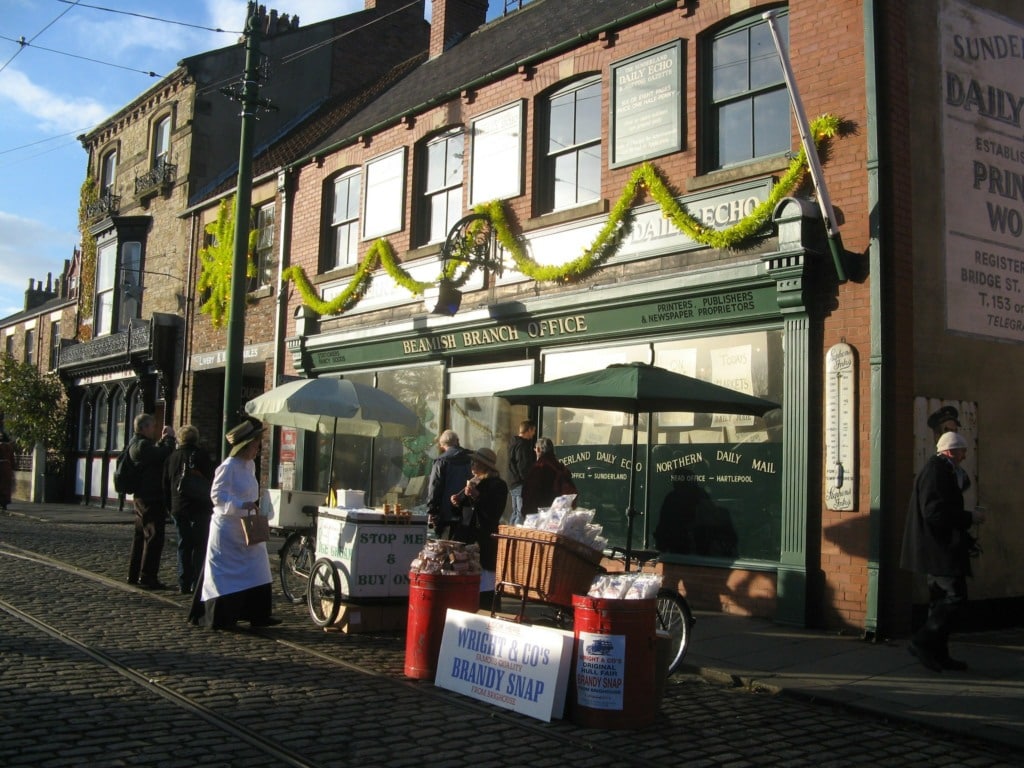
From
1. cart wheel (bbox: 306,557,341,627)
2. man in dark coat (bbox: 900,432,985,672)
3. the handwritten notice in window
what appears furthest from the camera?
the handwritten notice in window

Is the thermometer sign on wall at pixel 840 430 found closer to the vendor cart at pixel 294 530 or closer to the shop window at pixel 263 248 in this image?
the vendor cart at pixel 294 530

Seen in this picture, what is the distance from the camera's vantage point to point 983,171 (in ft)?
34.4

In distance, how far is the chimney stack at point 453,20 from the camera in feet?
64.1

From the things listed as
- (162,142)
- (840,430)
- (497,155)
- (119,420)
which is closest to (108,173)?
(162,142)

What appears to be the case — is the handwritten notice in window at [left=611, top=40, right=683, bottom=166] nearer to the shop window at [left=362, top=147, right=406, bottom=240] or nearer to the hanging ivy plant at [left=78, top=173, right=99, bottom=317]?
the shop window at [left=362, top=147, right=406, bottom=240]

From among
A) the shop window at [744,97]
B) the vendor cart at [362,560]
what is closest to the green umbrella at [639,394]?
the vendor cart at [362,560]

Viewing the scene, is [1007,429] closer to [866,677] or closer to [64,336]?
[866,677]

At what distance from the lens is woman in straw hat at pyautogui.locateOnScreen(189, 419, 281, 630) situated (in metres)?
8.27

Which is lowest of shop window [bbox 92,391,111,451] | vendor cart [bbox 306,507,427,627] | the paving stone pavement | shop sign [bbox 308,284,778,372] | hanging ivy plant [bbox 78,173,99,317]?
the paving stone pavement

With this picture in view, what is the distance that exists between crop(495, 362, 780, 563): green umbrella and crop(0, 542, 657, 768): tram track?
2350 millimetres

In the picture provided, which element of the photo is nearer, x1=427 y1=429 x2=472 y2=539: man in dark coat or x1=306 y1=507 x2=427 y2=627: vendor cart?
x1=306 y1=507 x2=427 y2=627: vendor cart

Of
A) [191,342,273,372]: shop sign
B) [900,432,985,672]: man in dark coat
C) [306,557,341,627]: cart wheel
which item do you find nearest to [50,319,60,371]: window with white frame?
[191,342,273,372]: shop sign

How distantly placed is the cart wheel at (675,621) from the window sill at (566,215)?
590 centimetres

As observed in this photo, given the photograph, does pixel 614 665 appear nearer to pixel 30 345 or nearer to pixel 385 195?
pixel 385 195
